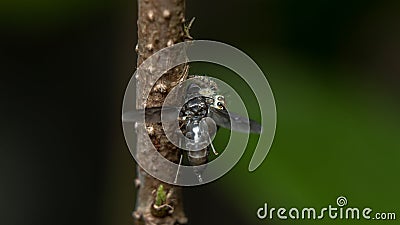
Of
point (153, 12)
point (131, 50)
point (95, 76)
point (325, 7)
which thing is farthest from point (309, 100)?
point (153, 12)

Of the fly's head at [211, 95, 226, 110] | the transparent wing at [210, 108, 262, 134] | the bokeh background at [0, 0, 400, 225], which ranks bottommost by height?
the transparent wing at [210, 108, 262, 134]

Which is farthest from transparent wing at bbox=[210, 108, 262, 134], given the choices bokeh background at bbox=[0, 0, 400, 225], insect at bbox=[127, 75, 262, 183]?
bokeh background at bbox=[0, 0, 400, 225]

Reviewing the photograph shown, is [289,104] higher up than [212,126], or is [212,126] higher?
[289,104]

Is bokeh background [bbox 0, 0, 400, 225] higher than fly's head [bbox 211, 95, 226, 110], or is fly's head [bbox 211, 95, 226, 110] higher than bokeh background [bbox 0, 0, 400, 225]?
bokeh background [bbox 0, 0, 400, 225]

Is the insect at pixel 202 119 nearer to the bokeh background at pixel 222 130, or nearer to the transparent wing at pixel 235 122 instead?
the transparent wing at pixel 235 122

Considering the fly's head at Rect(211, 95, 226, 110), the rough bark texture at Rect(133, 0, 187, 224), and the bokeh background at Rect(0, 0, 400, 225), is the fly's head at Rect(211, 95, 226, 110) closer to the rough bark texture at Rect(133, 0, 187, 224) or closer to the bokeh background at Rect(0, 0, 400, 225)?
the rough bark texture at Rect(133, 0, 187, 224)

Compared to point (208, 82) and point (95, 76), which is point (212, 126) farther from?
point (95, 76)

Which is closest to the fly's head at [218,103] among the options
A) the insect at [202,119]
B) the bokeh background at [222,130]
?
the insect at [202,119]
